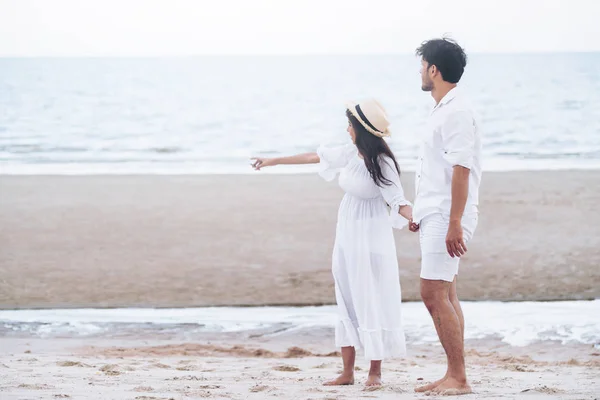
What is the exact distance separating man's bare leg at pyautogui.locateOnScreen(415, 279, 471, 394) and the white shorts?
1.6 inches

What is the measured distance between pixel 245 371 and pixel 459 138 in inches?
66.2

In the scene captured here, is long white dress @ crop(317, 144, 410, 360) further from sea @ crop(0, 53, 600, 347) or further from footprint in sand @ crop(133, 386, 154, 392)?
sea @ crop(0, 53, 600, 347)

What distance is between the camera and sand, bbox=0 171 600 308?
21.5 feet

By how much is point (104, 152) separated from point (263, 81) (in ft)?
111

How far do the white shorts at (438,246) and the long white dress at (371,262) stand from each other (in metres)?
0.34

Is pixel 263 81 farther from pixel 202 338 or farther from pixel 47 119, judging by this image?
pixel 202 338

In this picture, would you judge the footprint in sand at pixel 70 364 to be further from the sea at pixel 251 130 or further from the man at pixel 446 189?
the man at pixel 446 189

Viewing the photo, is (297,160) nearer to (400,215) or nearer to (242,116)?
(400,215)

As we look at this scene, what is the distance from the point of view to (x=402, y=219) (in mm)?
3832

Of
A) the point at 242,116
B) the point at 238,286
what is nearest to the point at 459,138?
the point at 238,286

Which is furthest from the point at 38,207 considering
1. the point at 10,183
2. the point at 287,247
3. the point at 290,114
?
the point at 290,114

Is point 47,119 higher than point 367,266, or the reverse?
point 47,119

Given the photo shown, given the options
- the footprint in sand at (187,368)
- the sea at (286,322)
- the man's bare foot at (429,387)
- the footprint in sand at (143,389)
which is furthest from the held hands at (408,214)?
the sea at (286,322)

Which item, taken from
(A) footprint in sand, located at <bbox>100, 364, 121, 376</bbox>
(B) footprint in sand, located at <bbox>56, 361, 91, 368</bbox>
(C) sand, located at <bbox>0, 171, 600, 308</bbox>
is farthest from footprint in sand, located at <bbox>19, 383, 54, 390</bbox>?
(C) sand, located at <bbox>0, 171, 600, 308</bbox>
